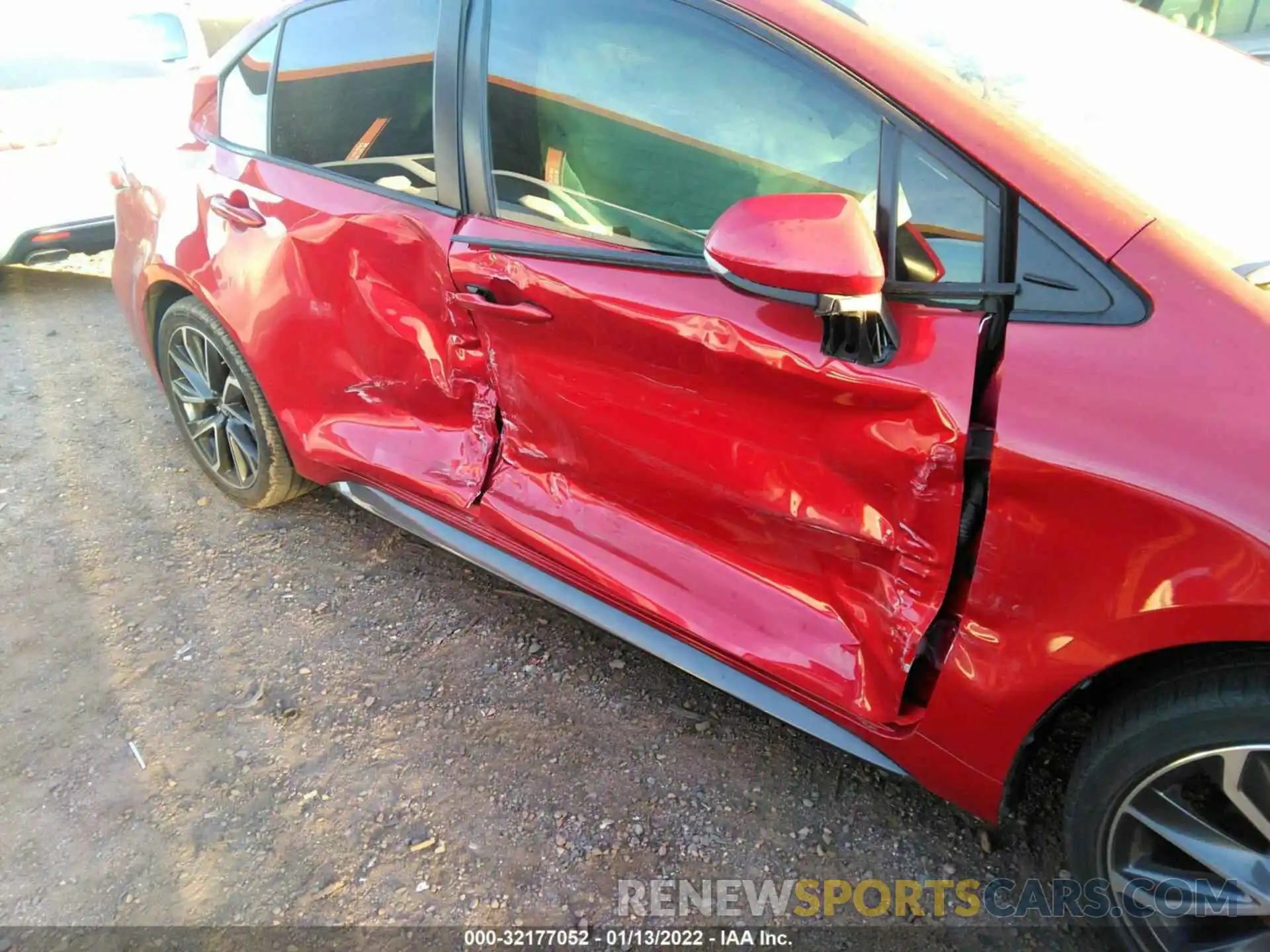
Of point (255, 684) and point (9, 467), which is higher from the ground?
point (255, 684)

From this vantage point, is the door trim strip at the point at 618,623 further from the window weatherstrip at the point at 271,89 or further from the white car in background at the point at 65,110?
the white car in background at the point at 65,110

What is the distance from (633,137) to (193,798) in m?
1.79

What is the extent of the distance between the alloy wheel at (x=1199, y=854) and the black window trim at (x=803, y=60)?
0.81 m

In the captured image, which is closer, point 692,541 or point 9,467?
point 692,541

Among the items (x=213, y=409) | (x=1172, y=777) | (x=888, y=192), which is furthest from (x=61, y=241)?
(x=1172, y=777)

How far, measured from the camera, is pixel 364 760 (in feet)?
6.86

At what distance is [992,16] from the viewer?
1.79m

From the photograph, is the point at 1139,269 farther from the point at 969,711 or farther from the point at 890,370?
the point at 969,711

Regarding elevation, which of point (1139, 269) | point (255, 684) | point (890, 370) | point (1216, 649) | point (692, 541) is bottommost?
point (255, 684)

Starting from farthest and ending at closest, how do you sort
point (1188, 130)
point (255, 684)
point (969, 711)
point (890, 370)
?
point (255, 684), point (1188, 130), point (969, 711), point (890, 370)

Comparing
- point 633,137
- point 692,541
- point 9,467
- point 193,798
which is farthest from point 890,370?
point 9,467

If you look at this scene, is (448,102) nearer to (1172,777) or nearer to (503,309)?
(503,309)

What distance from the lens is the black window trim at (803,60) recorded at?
1.37 meters

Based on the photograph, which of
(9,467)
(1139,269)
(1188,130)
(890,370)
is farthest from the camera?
(9,467)
